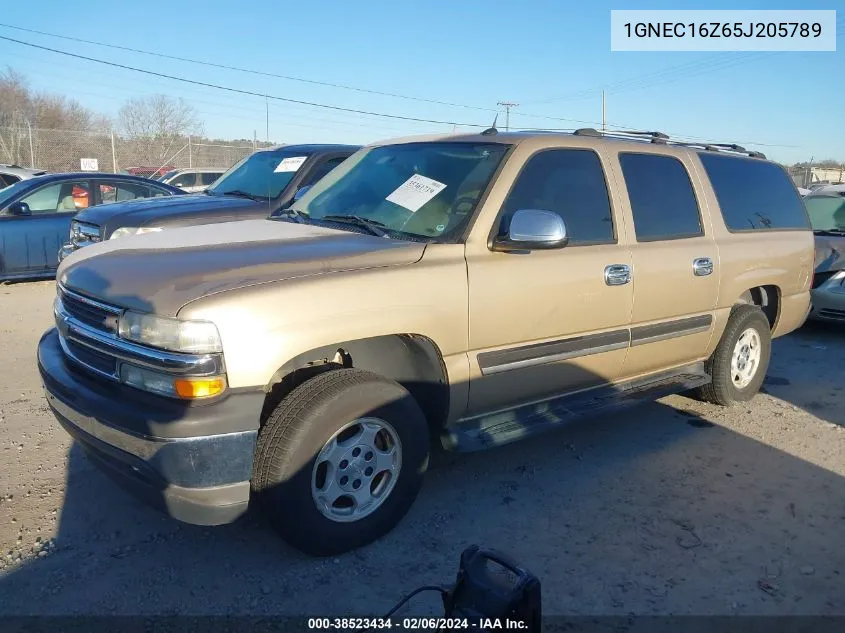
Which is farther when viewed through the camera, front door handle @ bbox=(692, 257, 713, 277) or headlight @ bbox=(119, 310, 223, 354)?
front door handle @ bbox=(692, 257, 713, 277)

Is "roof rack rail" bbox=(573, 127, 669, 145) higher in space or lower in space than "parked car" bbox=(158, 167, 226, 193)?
lower

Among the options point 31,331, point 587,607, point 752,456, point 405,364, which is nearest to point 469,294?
point 405,364

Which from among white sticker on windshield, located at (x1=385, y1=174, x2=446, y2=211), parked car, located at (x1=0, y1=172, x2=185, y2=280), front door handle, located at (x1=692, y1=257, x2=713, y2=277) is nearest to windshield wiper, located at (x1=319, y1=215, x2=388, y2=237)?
white sticker on windshield, located at (x1=385, y1=174, x2=446, y2=211)

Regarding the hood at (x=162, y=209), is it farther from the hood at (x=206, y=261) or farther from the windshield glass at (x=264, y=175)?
the hood at (x=206, y=261)

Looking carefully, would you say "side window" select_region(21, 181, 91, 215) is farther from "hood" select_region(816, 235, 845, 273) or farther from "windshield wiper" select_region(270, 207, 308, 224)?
"hood" select_region(816, 235, 845, 273)

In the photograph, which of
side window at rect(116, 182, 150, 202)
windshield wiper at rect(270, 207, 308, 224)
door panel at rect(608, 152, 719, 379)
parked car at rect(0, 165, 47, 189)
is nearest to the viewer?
windshield wiper at rect(270, 207, 308, 224)

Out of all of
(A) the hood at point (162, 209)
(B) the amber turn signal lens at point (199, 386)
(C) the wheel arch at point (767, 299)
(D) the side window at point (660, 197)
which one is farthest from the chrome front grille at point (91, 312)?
(C) the wheel arch at point (767, 299)

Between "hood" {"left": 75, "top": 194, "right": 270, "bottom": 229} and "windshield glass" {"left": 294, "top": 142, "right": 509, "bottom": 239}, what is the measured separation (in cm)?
257

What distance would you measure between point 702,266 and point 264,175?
5.04 meters

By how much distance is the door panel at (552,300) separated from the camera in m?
3.52

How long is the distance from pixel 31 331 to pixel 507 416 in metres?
5.44

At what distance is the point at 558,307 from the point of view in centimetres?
377

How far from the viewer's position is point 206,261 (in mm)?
3035

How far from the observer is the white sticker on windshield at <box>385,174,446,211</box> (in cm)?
376
